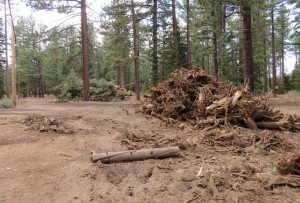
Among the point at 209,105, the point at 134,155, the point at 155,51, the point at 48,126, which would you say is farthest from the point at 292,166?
the point at 155,51

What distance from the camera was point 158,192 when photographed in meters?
3.36

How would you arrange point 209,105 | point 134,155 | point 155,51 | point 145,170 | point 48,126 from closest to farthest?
point 145,170 < point 134,155 < point 48,126 < point 209,105 < point 155,51

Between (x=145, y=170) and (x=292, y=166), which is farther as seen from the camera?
(x=145, y=170)

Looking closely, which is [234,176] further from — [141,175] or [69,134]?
[69,134]

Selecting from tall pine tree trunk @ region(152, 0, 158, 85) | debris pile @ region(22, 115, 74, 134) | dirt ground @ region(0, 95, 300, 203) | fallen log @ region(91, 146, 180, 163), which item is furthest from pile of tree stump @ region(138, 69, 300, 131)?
tall pine tree trunk @ region(152, 0, 158, 85)

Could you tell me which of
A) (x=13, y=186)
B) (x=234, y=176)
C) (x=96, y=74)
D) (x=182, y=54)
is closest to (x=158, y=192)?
(x=234, y=176)

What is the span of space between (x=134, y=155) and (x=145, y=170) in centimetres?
56

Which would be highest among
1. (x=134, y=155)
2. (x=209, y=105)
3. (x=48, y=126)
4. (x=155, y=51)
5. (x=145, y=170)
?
(x=155, y=51)

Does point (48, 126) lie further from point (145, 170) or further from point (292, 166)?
point (292, 166)

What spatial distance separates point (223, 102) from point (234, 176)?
4081 millimetres

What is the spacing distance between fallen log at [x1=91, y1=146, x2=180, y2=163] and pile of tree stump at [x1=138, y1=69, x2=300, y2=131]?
9.04ft

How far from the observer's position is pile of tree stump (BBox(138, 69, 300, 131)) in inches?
284

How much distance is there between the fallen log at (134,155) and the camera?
14.6ft

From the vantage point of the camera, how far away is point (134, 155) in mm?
4570
